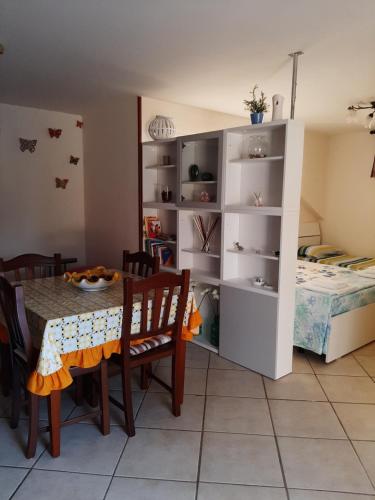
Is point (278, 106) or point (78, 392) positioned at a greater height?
point (278, 106)

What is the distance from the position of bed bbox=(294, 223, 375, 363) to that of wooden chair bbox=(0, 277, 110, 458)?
1.86 m

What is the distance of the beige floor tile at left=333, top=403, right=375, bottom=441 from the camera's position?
7.40 ft

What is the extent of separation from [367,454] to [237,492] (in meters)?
0.80

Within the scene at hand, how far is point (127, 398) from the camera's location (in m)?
2.18

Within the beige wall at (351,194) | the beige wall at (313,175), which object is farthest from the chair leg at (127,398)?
the beige wall at (351,194)

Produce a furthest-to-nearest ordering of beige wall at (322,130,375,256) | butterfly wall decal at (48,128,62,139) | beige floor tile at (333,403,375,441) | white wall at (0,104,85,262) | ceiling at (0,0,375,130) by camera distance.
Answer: beige wall at (322,130,375,256) → butterfly wall decal at (48,128,62,139) → white wall at (0,104,85,262) → beige floor tile at (333,403,375,441) → ceiling at (0,0,375,130)

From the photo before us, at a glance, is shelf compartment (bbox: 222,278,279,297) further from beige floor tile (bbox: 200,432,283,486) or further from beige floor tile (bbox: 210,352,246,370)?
beige floor tile (bbox: 200,432,283,486)

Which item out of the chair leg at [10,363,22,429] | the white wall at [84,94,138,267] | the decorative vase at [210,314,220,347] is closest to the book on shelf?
the white wall at [84,94,138,267]

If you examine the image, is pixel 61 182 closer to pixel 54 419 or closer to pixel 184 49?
pixel 184 49

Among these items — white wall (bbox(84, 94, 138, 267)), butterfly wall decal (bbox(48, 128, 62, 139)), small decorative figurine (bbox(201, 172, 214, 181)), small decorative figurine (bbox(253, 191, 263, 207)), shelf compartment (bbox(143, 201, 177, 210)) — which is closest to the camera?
small decorative figurine (bbox(253, 191, 263, 207))

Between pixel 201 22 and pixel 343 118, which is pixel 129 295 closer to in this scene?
pixel 201 22

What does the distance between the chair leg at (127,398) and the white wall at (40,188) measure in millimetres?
2601

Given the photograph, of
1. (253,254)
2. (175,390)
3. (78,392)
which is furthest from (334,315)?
(78,392)

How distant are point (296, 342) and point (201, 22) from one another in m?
2.58
